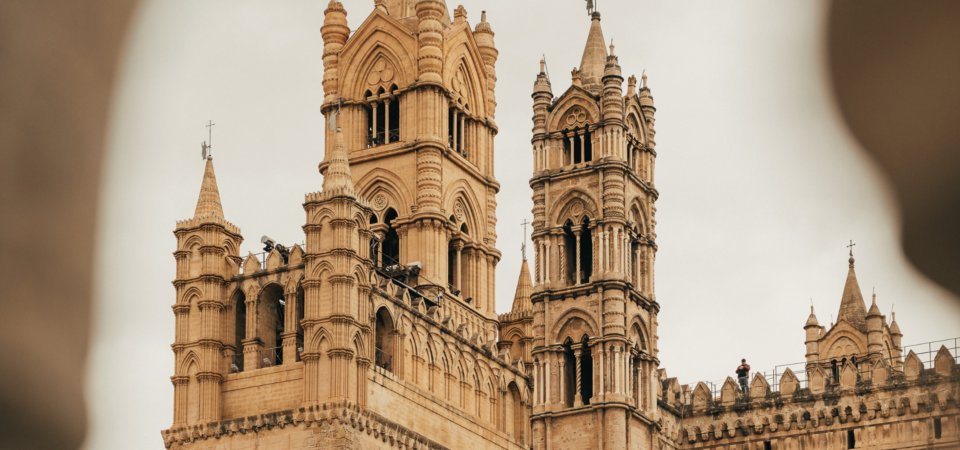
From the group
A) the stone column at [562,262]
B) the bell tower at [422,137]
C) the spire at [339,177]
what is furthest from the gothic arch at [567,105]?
the spire at [339,177]

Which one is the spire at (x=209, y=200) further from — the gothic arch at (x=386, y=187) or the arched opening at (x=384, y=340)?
the gothic arch at (x=386, y=187)

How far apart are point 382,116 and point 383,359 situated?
19.8 m

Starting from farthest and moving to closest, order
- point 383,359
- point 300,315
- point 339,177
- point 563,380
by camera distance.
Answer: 1. point 563,380
2. point 383,359
3. point 339,177
4. point 300,315

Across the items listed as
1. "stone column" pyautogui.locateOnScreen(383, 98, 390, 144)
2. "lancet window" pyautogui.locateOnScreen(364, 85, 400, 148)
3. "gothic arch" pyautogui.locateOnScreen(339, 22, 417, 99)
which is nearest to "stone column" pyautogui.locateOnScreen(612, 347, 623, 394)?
"stone column" pyautogui.locateOnScreen(383, 98, 390, 144)

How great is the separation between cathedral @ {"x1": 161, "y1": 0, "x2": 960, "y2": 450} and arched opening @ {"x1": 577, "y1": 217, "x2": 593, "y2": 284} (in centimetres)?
10

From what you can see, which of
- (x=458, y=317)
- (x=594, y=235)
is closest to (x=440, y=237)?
(x=458, y=317)

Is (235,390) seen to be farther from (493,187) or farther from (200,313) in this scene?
(493,187)

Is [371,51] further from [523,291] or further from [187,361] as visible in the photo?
[187,361]

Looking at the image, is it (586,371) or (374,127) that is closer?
(586,371)

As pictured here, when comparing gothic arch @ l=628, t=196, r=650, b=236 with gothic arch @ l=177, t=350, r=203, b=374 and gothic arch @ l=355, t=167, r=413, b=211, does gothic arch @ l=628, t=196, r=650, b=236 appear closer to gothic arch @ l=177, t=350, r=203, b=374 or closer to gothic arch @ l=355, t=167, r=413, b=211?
gothic arch @ l=355, t=167, r=413, b=211

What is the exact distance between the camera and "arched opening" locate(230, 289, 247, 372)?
56.0m

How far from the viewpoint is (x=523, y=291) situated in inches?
3093

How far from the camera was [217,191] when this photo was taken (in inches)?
2313

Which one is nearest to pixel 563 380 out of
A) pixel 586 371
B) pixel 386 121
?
pixel 586 371
